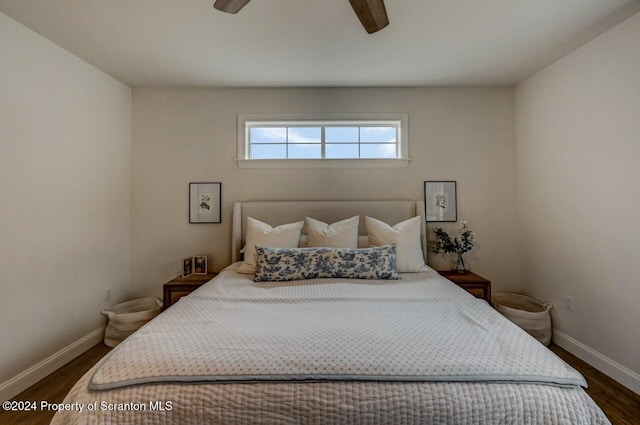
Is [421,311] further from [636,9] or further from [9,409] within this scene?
[9,409]

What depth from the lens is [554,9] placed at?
5.76ft

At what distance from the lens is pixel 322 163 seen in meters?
2.98

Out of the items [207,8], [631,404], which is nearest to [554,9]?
[207,8]

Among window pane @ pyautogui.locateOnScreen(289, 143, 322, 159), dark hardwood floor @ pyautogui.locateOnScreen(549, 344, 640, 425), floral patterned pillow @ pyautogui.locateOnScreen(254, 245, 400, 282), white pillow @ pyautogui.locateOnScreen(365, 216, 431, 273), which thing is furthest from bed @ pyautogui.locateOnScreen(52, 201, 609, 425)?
window pane @ pyautogui.locateOnScreen(289, 143, 322, 159)

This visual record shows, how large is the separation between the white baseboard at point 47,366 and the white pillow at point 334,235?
2.17 meters

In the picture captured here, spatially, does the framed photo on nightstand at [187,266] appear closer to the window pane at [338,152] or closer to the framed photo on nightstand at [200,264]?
the framed photo on nightstand at [200,264]

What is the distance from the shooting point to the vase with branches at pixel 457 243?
9.00 feet

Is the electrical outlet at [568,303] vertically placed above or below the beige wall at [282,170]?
below

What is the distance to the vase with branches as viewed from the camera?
2.74m

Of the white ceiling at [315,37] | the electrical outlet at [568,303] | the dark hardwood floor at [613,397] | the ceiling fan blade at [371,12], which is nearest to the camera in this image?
the ceiling fan blade at [371,12]

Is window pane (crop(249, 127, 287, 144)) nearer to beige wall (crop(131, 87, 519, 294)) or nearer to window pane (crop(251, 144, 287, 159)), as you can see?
window pane (crop(251, 144, 287, 159))

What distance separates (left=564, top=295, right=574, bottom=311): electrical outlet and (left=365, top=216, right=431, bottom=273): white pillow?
1.19 meters

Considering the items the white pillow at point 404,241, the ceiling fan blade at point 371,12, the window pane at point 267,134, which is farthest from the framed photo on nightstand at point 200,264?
the ceiling fan blade at point 371,12

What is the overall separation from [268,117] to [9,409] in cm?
297
